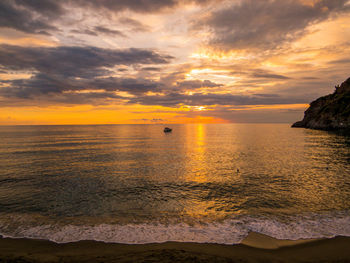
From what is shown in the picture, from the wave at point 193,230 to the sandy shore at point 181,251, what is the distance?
61 centimetres

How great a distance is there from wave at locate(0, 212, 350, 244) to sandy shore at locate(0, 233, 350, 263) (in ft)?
2.00

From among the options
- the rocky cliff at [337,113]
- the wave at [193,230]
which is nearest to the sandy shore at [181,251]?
the wave at [193,230]

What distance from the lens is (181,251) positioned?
932 cm

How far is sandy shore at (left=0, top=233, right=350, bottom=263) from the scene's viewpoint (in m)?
8.73

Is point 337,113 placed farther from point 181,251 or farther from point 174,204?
point 181,251

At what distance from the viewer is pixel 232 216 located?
14.3 metres

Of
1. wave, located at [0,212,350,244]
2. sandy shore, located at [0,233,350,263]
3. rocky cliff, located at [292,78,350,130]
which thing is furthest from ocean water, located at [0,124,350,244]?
A: rocky cliff, located at [292,78,350,130]

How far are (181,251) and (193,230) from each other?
2900 millimetres

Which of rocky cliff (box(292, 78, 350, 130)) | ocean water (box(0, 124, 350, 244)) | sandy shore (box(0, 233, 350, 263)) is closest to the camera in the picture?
sandy shore (box(0, 233, 350, 263))

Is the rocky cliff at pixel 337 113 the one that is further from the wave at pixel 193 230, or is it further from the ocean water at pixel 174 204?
the wave at pixel 193 230

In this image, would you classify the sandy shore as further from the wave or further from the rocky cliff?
the rocky cliff

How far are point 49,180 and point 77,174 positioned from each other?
3.95 meters

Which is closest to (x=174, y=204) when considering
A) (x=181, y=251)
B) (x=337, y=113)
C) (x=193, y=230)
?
(x=193, y=230)

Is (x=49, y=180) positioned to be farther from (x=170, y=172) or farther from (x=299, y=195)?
(x=299, y=195)
